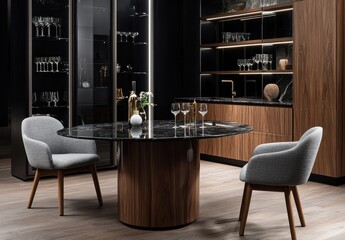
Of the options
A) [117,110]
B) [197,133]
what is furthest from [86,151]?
[117,110]

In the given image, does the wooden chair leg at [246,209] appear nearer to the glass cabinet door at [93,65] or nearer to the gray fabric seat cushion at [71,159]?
the gray fabric seat cushion at [71,159]

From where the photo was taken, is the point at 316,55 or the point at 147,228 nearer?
the point at 147,228

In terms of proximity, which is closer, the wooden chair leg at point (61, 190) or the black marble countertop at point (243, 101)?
the wooden chair leg at point (61, 190)

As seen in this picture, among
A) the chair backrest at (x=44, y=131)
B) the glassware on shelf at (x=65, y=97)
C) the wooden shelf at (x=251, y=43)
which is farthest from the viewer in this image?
the wooden shelf at (x=251, y=43)

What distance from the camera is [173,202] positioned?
12.2 feet

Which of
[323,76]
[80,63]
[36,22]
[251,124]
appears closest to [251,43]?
[251,124]

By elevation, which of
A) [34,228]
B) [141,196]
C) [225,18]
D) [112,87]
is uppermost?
[225,18]

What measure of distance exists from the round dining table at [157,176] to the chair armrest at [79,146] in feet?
2.41

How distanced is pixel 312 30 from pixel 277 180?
8.26ft

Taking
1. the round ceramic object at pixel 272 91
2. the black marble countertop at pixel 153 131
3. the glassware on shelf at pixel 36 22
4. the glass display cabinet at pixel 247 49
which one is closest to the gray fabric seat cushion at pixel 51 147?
the black marble countertop at pixel 153 131

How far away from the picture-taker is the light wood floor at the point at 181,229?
3607 millimetres

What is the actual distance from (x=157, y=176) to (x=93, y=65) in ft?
9.10

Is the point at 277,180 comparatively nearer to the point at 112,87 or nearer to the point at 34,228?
the point at 34,228

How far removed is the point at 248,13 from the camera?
648cm
